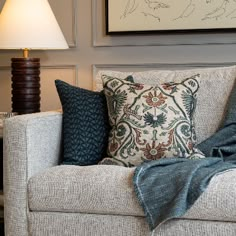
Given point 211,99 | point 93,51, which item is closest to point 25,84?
point 93,51

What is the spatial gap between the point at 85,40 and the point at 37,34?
450 mm

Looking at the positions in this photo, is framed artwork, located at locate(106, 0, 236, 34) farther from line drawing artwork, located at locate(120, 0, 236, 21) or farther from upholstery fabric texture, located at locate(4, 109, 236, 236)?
upholstery fabric texture, located at locate(4, 109, 236, 236)

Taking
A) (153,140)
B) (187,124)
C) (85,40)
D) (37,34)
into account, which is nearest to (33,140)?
(153,140)

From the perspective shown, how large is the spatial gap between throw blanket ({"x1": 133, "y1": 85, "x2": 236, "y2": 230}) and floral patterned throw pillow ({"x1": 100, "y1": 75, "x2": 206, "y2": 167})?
5.7 inches

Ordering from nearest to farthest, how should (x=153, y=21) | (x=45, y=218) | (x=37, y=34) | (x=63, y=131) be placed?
(x=45, y=218) → (x=63, y=131) → (x=37, y=34) → (x=153, y=21)

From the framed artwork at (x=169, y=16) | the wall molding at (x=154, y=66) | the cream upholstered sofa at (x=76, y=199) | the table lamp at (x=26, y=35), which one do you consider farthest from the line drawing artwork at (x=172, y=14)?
the cream upholstered sofa at (x=76, y=199)

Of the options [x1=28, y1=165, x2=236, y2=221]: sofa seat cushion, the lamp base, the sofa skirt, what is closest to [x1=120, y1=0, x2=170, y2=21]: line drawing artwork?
the lamp base

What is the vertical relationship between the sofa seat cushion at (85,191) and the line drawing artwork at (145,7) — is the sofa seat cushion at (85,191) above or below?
below

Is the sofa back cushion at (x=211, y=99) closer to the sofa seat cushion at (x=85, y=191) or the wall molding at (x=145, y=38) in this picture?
the wall molding at (x=145, y=38)

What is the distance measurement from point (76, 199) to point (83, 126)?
0.45 m

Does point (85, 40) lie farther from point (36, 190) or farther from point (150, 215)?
point (150, 215)

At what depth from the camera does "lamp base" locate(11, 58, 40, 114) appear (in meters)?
2.90

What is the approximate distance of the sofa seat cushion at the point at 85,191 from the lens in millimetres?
1907

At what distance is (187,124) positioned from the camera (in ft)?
7.48
